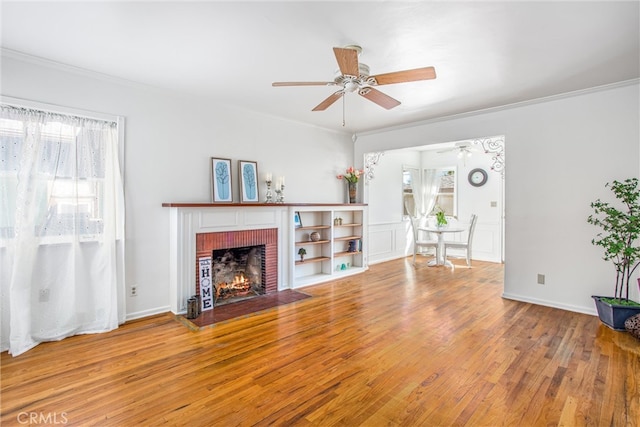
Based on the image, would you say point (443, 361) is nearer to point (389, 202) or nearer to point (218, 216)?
point (218, 216)

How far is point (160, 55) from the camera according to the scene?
289 centimetres

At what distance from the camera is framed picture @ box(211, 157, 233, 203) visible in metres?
4.27

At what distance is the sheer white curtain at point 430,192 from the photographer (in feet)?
26.5

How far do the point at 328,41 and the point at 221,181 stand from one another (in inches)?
95.5

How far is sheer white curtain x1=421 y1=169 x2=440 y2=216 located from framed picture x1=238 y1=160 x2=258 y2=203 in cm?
497

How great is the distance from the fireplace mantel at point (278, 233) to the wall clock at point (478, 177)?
3141mm

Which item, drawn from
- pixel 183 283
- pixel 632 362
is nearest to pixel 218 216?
pixel 183 283

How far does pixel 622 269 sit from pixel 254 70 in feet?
14.8

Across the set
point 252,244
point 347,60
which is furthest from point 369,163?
point 347,60

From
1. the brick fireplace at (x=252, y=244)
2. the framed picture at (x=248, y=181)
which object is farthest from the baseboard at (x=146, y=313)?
the framed picture at (x=248, y=181)

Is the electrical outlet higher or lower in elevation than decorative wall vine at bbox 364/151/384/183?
lower

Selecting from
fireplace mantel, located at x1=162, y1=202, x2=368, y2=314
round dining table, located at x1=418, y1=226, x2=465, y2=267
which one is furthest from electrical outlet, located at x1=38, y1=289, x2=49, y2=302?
round dining table, located at x1=418, y1=226, x2=465, y2=267

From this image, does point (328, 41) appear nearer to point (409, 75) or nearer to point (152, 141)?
point (409, 75)

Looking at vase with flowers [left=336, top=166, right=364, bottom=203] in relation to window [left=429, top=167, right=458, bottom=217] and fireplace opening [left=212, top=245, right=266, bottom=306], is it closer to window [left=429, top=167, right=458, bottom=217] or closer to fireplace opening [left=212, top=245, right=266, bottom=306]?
fireplace opening [left=212, top=245, right=266, bottom=306]
